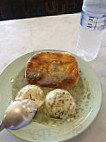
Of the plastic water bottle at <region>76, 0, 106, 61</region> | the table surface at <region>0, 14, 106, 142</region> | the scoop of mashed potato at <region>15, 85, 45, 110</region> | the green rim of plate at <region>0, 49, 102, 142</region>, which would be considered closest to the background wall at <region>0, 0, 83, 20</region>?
the table surface at <region>0, 14, 106, 142</region>

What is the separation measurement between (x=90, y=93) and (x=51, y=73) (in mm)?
203

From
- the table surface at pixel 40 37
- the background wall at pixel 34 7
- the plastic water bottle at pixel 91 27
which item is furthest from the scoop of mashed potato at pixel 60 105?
the background wall at pixel 34 7

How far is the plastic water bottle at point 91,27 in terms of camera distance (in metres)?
0.70

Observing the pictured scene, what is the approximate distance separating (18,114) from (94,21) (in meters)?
0.56

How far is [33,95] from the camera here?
Result: 1.93 feet

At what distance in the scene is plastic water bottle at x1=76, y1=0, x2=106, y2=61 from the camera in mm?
698

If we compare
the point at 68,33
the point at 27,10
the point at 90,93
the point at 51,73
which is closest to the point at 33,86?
the point at 51,73

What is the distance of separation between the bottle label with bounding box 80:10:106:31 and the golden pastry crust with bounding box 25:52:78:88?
7.9 inches

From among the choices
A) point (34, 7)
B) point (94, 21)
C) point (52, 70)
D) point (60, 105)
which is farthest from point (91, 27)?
point (34, 7)

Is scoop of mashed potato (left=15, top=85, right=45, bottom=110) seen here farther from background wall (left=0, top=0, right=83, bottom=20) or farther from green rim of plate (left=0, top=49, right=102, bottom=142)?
background wall (left=0, top=0, right=83, bottom=20)

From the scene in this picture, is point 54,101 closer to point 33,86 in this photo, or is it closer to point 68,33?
point 33,86

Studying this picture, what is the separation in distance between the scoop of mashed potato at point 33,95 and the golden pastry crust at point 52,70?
0.19 feet

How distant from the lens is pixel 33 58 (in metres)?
0.68

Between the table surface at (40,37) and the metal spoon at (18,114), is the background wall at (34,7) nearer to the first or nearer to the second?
the table surface at (40,37)
